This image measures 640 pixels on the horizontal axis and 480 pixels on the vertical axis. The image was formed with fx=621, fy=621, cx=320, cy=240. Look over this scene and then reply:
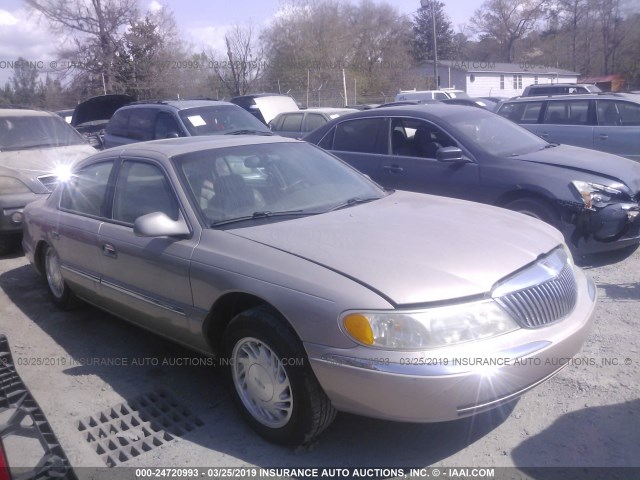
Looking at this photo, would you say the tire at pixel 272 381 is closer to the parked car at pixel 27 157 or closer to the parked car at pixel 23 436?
the parked car at pixel 23 436

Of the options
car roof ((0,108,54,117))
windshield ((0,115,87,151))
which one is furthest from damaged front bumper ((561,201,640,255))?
car roof ((0,108,54,117))

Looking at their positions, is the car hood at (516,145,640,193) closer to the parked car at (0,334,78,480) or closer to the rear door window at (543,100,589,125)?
the rear door window at (543,100,589,125)

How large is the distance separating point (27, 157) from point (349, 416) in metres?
6.39

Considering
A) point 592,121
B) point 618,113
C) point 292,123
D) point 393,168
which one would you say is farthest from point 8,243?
point 618,113

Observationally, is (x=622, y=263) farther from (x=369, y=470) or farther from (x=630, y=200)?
(x=369, y=470)

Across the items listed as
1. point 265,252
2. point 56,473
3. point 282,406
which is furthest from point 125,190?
point 56,473

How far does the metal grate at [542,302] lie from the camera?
293 cm

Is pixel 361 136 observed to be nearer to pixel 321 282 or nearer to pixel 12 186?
pixel 12 186

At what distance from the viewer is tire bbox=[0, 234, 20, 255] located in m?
7.52

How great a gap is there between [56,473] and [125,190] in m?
2.35

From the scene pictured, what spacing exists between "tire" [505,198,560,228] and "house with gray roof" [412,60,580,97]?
39.9 m

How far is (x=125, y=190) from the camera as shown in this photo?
4.38m

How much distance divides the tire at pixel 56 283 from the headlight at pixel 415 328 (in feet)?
10.7

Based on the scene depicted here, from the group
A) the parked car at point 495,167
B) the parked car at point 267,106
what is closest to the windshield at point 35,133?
the parked car at point 495,167
